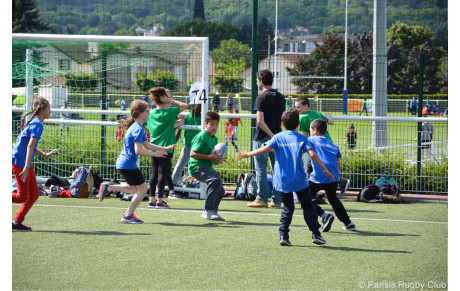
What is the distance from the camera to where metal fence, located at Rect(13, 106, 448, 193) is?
11086 mm

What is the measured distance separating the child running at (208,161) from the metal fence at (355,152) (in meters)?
2.96

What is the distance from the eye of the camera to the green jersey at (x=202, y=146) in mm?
8156

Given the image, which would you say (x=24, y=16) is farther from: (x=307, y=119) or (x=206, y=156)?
(x=206, y=156)

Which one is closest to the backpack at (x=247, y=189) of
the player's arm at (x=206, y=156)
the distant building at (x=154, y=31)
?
the player's arm at (x=206, y=156)

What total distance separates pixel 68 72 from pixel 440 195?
8.00 meters

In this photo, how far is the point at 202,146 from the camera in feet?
26.8

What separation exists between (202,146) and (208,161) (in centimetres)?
31

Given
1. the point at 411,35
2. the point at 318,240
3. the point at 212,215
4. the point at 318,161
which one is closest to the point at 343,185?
the point at 212,215

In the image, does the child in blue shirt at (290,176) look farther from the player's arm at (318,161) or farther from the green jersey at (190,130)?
the green jersey at (190,130)

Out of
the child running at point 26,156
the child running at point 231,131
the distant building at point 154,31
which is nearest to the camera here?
the child running at point 26,156

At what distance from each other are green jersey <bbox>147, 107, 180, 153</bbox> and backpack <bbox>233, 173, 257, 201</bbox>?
→ 188 centimetres

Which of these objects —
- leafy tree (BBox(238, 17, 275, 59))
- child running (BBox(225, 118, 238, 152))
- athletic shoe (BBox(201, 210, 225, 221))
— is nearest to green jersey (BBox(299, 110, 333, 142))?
athletic shoe (BBox(201, 210, 225, 221))

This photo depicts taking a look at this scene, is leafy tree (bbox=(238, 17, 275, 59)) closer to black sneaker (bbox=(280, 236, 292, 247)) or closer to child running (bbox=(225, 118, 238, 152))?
child running (bbox=(225, 118, 238, 152))

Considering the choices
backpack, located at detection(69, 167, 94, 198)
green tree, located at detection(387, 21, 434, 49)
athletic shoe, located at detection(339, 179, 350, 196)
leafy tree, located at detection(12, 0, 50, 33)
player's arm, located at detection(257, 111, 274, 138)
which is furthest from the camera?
green tree, located at detection(387, 21, 434, 49)
